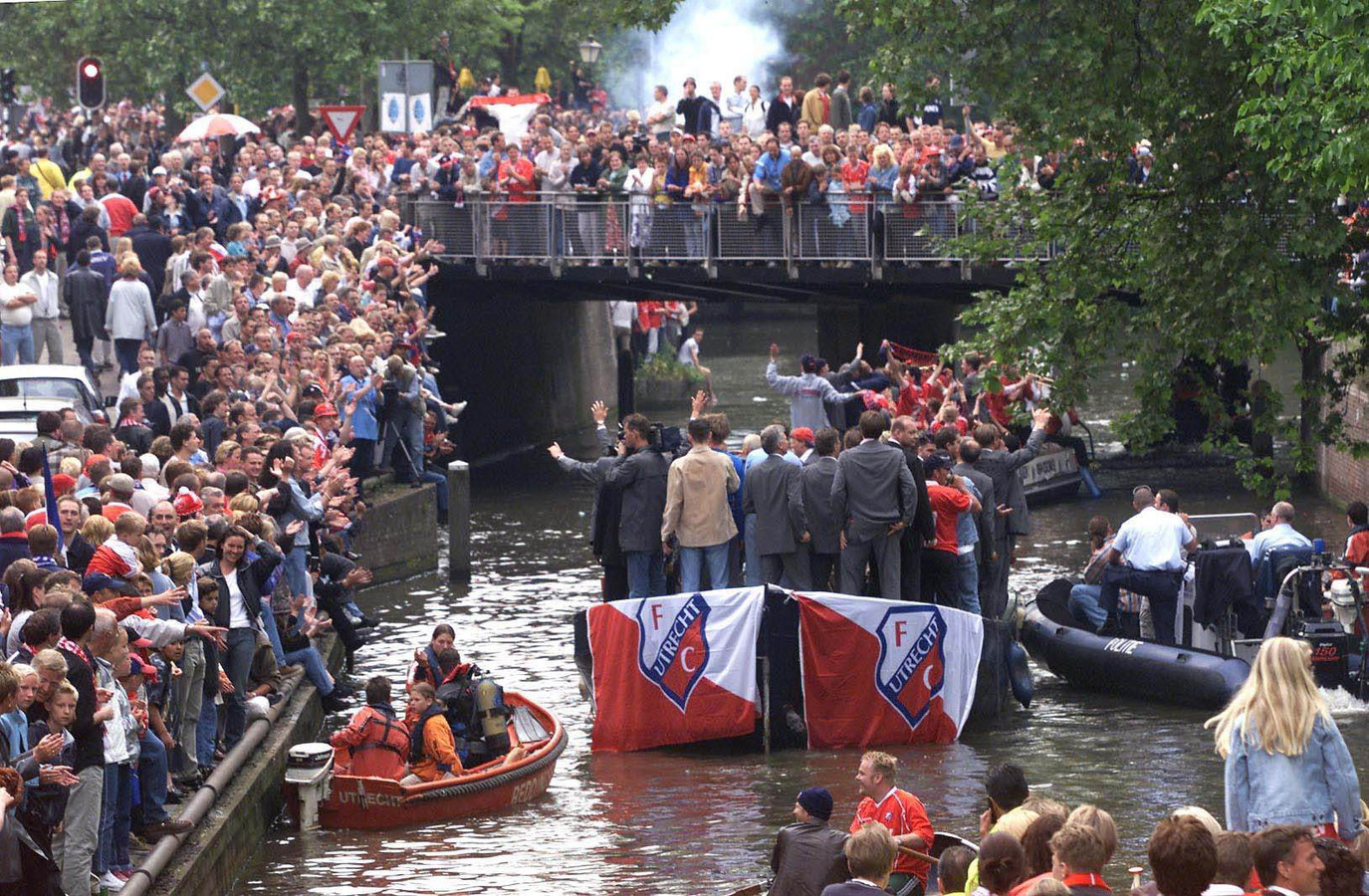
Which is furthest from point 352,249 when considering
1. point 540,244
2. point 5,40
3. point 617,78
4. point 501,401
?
point 617,78

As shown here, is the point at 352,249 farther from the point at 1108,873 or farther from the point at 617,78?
the point at 617,78

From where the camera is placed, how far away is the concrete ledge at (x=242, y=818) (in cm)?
1354

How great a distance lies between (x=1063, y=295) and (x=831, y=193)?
8666mm

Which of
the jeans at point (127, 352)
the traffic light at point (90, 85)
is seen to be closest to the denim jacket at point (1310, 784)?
the jeans at point (127, 352)

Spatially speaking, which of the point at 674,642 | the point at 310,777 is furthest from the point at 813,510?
the point at 310,777

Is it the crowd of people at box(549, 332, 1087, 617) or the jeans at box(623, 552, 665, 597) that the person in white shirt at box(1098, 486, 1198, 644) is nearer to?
the crowd of people at box(549, 332, 1087, 617)

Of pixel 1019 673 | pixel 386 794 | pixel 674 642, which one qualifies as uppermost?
pixel 674 642

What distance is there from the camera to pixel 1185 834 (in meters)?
8.48

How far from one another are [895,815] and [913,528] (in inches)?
274

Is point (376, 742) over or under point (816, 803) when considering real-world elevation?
under

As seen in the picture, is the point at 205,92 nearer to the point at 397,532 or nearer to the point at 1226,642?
the point at 397,532

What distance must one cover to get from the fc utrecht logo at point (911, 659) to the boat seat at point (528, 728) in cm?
271

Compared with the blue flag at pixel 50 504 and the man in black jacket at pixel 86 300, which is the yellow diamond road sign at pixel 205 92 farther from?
the blue flag at pixel 50 504

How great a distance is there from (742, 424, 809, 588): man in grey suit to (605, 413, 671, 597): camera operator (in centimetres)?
81
